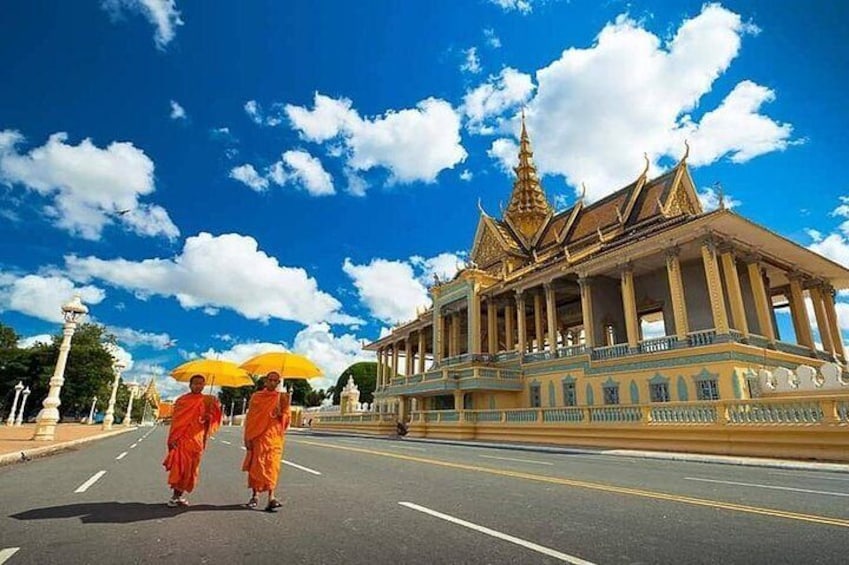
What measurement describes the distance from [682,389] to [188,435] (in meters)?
19.2

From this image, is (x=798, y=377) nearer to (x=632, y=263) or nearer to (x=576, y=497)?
(x=632, y=263)

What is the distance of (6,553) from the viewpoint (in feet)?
12.5

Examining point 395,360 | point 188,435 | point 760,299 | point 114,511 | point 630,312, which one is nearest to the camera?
point 114,511

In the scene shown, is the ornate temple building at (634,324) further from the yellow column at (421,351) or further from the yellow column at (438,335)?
the yellow column at (421,351)

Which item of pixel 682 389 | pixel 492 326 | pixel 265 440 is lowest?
pixel 265 440

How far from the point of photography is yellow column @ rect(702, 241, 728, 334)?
1919 cm

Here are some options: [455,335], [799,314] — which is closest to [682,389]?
[799,314]

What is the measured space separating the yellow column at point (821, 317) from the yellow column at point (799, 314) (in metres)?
1.15

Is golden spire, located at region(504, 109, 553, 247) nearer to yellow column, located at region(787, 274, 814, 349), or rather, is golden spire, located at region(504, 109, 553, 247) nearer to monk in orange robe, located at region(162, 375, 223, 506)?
yellow column, located at region(787, 274, 814, 349)

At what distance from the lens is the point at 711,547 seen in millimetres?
3885

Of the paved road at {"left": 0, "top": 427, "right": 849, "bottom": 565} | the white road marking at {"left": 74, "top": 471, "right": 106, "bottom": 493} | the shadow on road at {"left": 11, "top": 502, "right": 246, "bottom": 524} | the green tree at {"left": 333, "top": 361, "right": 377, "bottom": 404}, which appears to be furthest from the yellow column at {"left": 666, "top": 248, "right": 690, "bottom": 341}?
the green tree at {"left": 333, "top": 361, "right": 377, "bottom": 404}

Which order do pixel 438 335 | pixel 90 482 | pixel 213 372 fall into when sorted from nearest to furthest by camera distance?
pixel 90 482
pixel 213 372
pixel 438 335

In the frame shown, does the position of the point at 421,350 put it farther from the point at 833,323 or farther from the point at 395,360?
the point at 833,323

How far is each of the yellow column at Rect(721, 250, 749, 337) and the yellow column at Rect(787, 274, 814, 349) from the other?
243 inches
